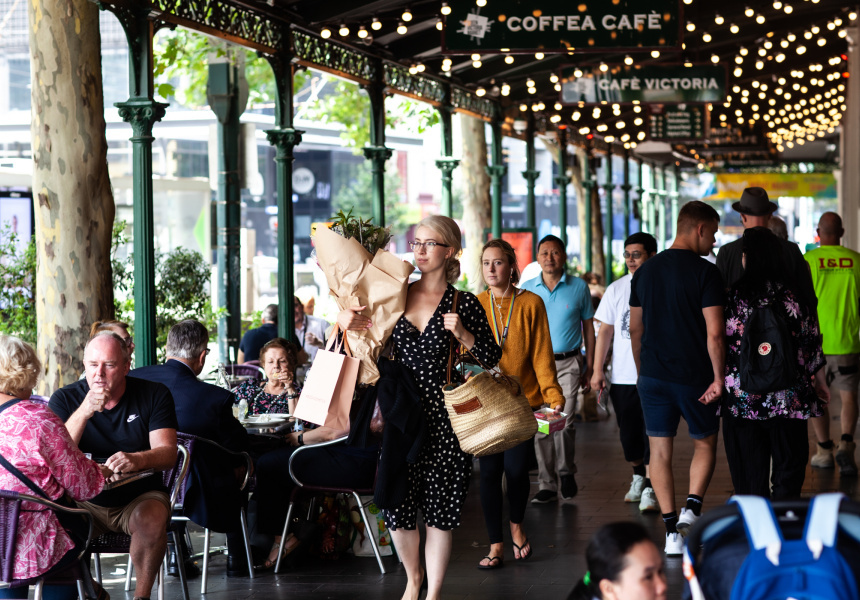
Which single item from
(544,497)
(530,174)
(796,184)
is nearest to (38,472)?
(544,497)

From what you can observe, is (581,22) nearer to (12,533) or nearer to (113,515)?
(113,515)

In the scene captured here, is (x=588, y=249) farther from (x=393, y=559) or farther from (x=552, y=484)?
(x=393, y=559)

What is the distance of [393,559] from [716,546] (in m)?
3.61

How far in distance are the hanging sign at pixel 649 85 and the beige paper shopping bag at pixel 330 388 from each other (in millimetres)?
8115

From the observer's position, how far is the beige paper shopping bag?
16.0 ft

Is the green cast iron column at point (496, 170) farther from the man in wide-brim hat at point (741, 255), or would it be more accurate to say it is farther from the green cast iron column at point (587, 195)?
Answer: the man in wide-brim hat at point (741, 255)

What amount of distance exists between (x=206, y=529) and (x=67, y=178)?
2.48m

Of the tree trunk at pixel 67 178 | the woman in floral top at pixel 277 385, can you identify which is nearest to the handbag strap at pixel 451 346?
the woman in floral top at pixel 277 385

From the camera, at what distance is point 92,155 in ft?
23.2

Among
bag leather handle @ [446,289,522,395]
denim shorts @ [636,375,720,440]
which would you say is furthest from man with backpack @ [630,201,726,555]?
bag leather handle @ [446,289,522,395]

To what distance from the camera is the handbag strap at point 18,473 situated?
4215 millimetres

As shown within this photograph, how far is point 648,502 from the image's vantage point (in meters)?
7.54

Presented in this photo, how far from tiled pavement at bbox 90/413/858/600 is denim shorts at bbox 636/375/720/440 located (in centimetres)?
71

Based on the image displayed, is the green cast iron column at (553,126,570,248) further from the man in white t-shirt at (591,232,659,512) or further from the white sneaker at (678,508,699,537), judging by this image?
the white sneaker at (678,508,699,537)
